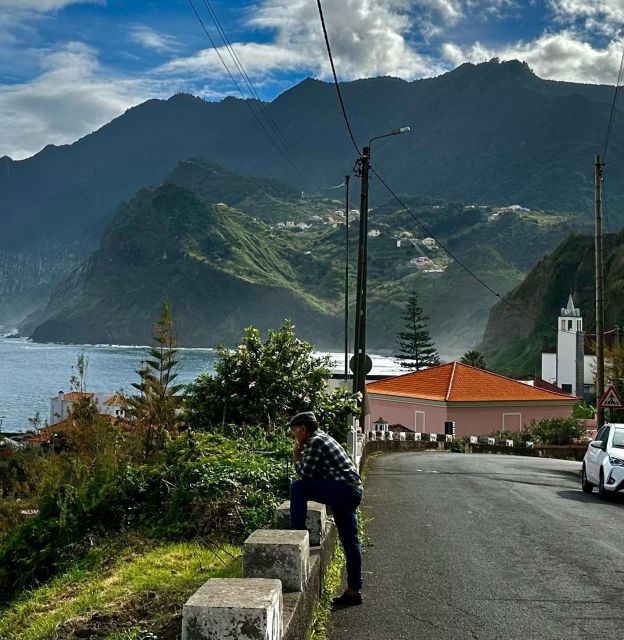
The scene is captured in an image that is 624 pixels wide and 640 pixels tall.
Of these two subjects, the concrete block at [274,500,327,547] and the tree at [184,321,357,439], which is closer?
the concrete block at [274,500,327,547]

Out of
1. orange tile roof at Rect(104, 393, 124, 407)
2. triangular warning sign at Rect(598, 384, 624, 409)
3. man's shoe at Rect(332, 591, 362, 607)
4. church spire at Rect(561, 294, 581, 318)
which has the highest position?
church spire at Rect(561, 294, 581, 318)

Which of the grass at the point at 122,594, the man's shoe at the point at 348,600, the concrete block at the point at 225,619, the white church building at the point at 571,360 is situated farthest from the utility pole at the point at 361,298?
the white church building at the point at 571,360

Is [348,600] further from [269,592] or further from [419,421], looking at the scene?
[419,421]

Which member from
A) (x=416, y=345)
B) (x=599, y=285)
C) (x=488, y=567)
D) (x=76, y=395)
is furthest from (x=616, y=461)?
(x=416, y=345)

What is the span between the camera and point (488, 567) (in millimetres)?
8133

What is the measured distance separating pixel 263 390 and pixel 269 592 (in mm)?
11117

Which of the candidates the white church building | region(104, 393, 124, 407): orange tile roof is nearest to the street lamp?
region(104, 393, 124, 407): orange tile roof

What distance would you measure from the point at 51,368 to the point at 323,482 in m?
178

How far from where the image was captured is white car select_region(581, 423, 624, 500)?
591 inches

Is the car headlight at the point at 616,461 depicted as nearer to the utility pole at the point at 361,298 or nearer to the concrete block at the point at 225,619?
the utility pole at the point at 361,298

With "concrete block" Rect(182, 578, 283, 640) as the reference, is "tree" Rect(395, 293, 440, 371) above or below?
above

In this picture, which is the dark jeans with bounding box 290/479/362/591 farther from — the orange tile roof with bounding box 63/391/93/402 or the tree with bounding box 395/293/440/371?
the tree with bounding box 395/293/440/371

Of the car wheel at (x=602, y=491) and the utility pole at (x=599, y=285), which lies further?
the utility pole at (x=599, y=285)

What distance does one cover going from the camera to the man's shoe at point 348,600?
664 centimetres
